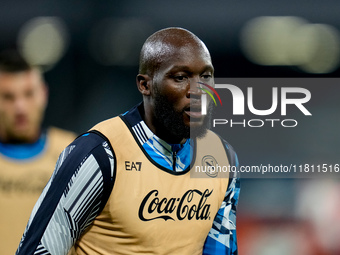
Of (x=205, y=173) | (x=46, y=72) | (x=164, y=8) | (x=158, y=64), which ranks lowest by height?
(x=205, y=173)

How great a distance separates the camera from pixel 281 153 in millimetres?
3570

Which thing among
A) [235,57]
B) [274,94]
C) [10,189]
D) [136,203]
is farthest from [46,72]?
[136,203]

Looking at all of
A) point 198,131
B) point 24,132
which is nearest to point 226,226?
point 198,131

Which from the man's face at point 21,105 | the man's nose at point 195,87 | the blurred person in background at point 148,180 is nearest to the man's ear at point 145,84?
the blurred person in background at point 148,180

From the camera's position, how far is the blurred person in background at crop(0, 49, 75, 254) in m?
3.34

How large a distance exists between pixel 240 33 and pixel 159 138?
1.81 metres

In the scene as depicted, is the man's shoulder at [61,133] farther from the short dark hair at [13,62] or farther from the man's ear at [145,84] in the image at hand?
the man's ear at [145,84]

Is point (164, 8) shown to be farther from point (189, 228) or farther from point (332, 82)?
point (189, 228)

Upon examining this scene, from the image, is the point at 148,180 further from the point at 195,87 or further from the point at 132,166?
the point at 195,87

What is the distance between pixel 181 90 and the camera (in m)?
1.83

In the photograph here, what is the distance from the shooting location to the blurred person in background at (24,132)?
334cm

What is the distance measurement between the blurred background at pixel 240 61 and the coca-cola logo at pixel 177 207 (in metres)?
1.53

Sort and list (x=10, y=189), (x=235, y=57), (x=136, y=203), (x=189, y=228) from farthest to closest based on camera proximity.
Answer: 1. (x=235, y=57)
2. (x=10, y=189)
3. (x=189, y=228)
4. (x=136, y=203)

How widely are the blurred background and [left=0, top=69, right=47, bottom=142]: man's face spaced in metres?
0.08
